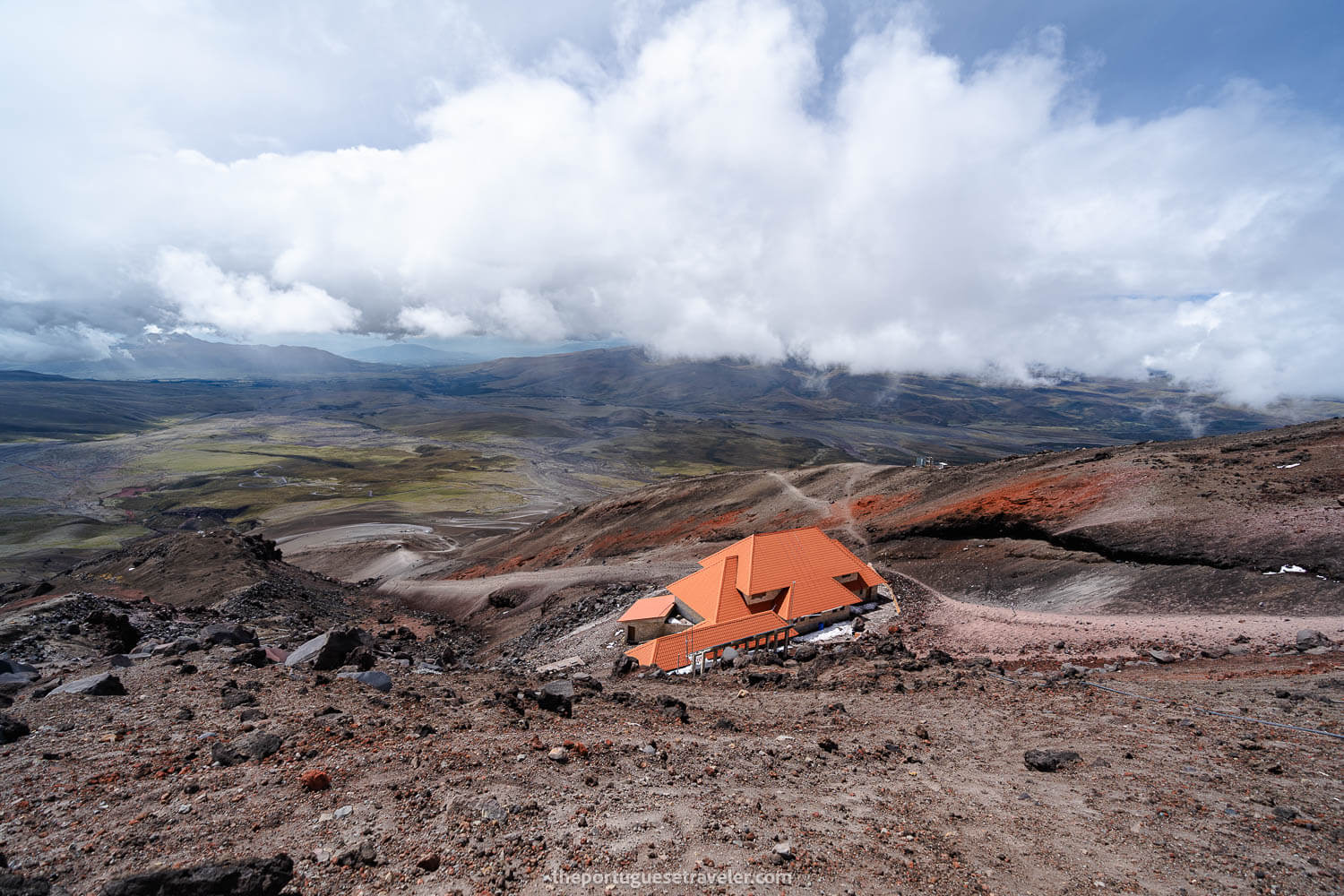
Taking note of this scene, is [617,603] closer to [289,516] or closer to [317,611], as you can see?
[317,611]

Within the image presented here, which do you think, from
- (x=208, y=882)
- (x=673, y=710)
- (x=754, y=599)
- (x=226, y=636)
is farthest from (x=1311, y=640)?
(x=226, y=636)

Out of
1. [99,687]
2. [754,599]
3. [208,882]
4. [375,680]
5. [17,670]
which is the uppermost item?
[208,882]

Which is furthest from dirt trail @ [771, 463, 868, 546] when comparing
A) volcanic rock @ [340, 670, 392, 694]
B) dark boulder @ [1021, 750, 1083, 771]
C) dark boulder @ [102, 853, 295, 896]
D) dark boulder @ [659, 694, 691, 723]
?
dark boulder @ [102, 853, 295, 896]

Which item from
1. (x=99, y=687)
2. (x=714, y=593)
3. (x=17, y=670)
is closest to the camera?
(x=99, y=687)

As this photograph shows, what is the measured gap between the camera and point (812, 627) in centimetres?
2380

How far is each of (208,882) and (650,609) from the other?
71.9ft

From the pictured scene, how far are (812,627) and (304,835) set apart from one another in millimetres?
20614

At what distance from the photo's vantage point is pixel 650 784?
8.36m

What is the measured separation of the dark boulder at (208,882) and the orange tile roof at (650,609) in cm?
2086

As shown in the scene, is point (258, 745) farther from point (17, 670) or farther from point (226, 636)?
point (226, 636)

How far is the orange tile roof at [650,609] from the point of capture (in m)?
25.9

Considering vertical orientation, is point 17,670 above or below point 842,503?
above

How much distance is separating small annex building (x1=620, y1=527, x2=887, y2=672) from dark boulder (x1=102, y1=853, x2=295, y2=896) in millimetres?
15569

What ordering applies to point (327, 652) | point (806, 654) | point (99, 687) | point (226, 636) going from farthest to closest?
point (806, 654) → point (226, 636) → point (327, 652) → point (99, 687)
